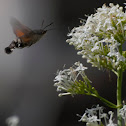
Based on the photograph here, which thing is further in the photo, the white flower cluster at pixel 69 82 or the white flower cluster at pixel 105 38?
the white flower cluster at pixel 69 82

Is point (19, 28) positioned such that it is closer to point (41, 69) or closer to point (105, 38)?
point (105, 38)

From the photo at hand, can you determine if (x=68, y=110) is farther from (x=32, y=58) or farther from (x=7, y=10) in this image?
(x=7, y=10)

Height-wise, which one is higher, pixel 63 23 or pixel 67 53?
pixel 63 23

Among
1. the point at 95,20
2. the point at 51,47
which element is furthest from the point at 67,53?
the point at 95,20

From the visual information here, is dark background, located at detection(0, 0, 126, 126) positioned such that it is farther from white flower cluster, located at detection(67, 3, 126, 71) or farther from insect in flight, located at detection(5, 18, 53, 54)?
white flower cluster, located at detection(67, 3, 126, 71)

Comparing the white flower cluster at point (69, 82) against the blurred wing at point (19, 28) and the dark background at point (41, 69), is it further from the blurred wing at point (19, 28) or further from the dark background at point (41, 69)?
the dark background at point (41, 69)

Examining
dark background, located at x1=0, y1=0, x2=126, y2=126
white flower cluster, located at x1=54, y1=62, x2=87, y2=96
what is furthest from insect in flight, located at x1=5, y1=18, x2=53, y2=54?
dark background, located at x1=0, y1=0, x2=126, y2=126

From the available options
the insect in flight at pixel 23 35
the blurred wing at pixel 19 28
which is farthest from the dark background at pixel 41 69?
the blurred wing at pixel 19 28
